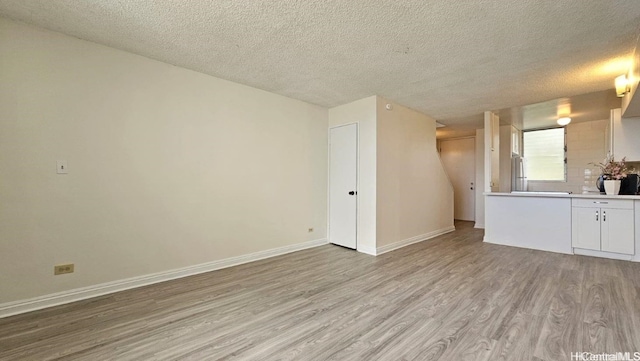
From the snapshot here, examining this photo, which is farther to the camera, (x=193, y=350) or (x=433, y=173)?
(x=433, y=173)

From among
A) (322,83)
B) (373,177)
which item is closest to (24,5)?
(322,83)

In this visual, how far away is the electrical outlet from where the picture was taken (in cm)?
250

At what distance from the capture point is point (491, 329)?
204cm

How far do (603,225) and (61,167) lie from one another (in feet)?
22.7

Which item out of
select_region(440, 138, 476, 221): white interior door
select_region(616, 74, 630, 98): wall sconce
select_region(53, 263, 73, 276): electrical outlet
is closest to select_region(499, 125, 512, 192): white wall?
select_region(440, 138, 476, 221): white interior door

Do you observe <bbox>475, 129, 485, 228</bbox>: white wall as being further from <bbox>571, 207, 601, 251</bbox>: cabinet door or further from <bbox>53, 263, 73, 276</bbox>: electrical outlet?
<bbox>53, 263, 73, 276</bbox>: electrical outlet

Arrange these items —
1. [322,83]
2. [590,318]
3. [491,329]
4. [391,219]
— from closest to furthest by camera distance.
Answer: [491,329] < [590,318] < [322,83] < [391,219]

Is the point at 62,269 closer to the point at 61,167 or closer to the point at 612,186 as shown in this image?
the point at 61,167

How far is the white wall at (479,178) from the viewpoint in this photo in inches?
258

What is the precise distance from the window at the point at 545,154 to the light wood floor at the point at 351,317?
3.55 meters

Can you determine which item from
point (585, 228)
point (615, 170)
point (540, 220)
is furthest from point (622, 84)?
point (540, 220)

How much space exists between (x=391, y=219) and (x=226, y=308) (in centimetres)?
297

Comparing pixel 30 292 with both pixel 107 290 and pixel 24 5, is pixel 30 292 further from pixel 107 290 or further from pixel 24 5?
pixel 24 5

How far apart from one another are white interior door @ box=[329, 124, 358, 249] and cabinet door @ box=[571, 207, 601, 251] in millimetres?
3457
